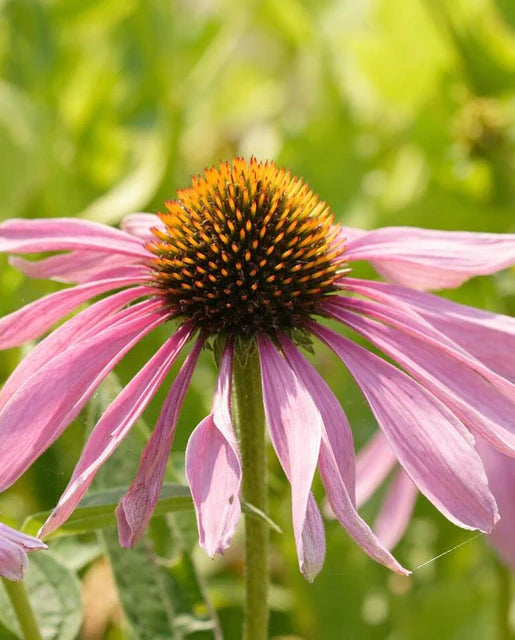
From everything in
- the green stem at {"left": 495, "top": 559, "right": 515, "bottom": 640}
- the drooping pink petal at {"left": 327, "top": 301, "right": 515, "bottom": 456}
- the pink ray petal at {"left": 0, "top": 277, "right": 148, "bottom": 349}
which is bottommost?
the green stem at {"left": 495, "top": 559, "right": 515, "bottom": 640}

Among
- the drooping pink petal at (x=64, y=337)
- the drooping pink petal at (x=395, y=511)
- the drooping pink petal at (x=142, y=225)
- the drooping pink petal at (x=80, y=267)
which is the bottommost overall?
the drooping pink petal at (x=395, y=511)

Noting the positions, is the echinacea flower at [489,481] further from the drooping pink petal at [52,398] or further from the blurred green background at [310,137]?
the drooping pink petal at [52,398]

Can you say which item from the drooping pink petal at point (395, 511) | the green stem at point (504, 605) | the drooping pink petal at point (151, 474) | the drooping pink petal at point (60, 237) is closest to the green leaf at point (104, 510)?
the drooping pink petal at point (151, 474)

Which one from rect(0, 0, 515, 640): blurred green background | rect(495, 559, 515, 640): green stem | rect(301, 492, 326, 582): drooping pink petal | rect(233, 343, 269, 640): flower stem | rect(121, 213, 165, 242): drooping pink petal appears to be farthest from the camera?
rect(0, 0, 515, 640): blurred green background

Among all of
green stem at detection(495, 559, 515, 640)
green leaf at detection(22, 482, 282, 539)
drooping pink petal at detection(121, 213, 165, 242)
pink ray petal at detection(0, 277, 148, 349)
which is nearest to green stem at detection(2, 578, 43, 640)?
green leaf at detection(22, 482, 282, 539)

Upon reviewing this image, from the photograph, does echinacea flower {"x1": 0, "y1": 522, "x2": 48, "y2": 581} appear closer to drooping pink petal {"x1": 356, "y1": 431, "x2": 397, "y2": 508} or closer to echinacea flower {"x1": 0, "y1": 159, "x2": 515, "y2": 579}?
echinacea flower {"x1": 0, "y1": 159, "x2": 515, "y2": 579}
